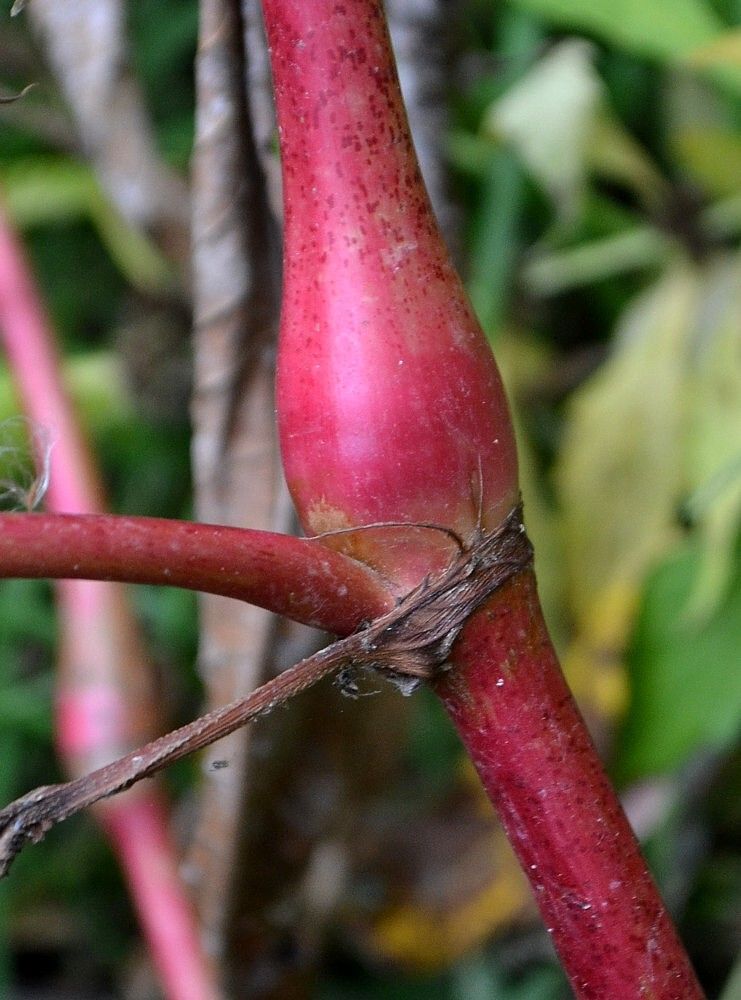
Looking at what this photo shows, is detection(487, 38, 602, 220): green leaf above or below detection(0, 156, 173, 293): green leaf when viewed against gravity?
below

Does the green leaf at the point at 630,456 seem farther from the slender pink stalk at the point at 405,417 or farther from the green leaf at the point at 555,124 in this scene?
the slender pink stalk at the point at 405,417

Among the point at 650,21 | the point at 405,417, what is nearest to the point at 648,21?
the point at 650,21

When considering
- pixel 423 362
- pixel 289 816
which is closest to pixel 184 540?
pixel 423 362

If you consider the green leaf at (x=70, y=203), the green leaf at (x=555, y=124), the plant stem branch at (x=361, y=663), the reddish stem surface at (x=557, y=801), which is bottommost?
the reddish stem surface at (x=557, y=801)

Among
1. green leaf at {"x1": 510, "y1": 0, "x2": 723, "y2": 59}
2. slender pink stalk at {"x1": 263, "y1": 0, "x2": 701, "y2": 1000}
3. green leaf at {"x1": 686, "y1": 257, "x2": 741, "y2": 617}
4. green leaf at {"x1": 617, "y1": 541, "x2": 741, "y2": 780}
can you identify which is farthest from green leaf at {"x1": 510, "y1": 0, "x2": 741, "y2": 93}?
slender pink stalk at {"x1": 263, "y1": 0, "x2": 701, "y2": 1000}

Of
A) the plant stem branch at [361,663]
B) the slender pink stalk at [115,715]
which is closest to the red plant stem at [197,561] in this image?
the plant stem branch at [361,663]

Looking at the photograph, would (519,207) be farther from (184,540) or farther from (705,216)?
(184,540)

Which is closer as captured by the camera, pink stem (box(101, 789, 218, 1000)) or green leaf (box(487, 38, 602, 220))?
pink stem (box(101, 789, 218, 1000))

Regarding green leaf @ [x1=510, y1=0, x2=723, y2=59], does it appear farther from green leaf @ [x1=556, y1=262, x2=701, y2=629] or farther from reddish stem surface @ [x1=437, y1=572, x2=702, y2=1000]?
reddish stem surface @ [x1=437, y1=572, x2=702, y2=1000]
